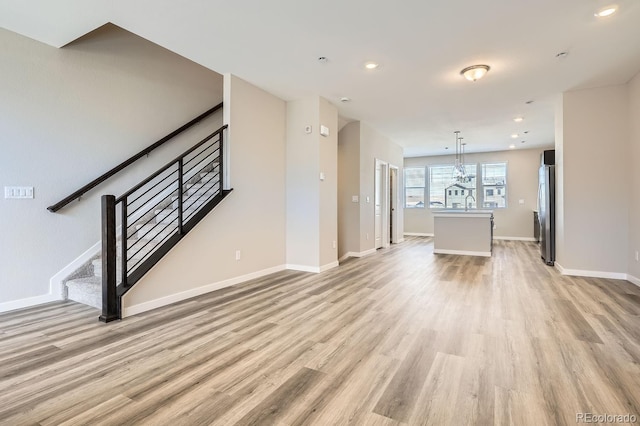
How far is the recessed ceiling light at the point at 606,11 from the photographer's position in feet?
8.66

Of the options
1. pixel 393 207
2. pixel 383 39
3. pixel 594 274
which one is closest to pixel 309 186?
pixel 383 39


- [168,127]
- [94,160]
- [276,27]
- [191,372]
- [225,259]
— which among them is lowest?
[191,372]

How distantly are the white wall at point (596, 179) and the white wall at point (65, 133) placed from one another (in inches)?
238

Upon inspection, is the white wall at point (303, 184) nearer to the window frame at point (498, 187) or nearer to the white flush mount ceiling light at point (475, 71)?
the white flush mount ceiling light at point (475, 71)

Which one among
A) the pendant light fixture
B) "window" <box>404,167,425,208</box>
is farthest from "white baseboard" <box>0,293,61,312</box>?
"window" <box>404,167,425,208</box>

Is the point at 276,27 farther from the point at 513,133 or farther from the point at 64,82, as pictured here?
the point at 513,133

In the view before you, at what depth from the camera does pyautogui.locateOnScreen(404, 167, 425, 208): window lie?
11.0 meters

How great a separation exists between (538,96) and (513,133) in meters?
2.79

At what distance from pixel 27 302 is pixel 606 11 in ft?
20.0

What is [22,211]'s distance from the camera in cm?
314

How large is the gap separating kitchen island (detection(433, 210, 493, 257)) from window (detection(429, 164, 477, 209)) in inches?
130

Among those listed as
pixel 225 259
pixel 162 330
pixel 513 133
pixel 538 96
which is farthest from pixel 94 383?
pixel 513 133

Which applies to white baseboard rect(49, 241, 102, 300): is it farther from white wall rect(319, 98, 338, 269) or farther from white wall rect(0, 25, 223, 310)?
white wall rect(319, 98, 338, 269)

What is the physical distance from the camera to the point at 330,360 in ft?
6.86
